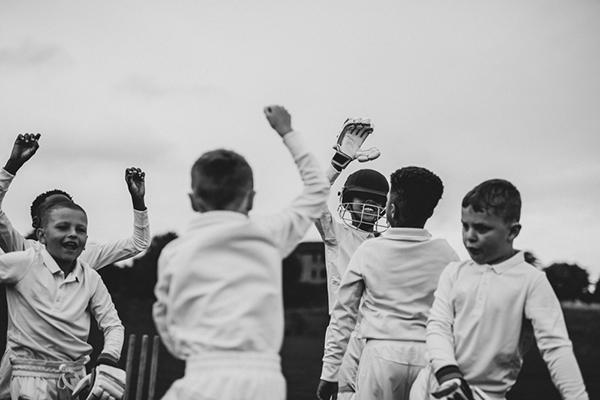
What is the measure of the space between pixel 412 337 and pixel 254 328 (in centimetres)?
147

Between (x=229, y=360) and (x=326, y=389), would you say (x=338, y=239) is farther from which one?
(x=229, y=360)

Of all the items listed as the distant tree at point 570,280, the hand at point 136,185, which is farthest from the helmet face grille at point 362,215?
the distant tree at point 570,280

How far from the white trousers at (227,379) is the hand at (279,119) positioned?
97 cm

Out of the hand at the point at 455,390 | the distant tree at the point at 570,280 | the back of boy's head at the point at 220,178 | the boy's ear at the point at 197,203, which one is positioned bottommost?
the distant tree at the point at 570,280

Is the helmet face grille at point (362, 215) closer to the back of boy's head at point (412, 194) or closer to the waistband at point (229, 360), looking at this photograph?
the back of boy's head at point (412, 194)

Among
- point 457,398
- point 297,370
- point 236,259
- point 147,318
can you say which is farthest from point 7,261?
point 147,318

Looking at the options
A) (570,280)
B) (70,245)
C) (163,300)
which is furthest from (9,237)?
(570,280)

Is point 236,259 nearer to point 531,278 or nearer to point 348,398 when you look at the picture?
point 531,278

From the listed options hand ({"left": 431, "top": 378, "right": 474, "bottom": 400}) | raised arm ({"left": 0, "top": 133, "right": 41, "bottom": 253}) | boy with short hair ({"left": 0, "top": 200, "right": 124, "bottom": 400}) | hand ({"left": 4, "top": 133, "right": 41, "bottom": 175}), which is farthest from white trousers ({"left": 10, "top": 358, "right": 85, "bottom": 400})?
hand ({"left": 431, "top": 378, "right": 474, "bottom": 400})

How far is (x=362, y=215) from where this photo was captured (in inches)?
206

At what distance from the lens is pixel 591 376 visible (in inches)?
1061

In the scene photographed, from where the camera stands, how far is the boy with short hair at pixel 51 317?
460cm

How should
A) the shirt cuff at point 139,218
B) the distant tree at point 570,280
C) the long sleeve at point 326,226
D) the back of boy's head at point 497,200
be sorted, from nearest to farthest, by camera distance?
the back of boy's head at point 497,200 < the long sleeve at point 326,226 < the shirt cuff at point 139,218 < the distant tree at point 570,280

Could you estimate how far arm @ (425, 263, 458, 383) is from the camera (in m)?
3.39
